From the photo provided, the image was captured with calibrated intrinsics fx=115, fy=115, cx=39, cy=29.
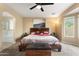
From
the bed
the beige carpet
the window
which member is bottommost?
the beige carpet

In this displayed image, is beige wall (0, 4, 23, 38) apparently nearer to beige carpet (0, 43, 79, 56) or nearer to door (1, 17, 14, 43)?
door (1, 17, 14, 43)

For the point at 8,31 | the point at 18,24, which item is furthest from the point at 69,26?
the point at 8,31

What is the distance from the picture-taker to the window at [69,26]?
1827mm

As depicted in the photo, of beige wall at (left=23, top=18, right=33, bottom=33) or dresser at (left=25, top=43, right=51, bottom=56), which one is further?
beige wall at (left=23, top=18, right=33, bottom=33)

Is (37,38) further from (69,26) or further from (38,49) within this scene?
(69,26)

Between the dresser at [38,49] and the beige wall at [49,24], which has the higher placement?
the beige wall at [49,24]

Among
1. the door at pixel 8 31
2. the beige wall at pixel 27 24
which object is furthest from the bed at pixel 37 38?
the door at pixel 8 31

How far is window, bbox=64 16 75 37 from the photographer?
1.83 meters

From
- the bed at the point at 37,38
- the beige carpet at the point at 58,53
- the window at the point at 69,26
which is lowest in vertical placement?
the beige carpet at the point at 58,53

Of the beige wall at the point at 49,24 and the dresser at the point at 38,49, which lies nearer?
the dresser at the point at 38,49

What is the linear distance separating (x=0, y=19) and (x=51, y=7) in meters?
0.82

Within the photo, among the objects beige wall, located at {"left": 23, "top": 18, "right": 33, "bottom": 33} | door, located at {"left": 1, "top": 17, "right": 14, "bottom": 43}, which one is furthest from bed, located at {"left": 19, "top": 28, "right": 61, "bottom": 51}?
door, located at {"left": 1, "top": 17, "right": 14, "bottom": 43}

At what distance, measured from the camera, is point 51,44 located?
1.91 metres

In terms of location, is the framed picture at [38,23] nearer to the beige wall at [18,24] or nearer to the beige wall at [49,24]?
the beige wall at [49,24]
